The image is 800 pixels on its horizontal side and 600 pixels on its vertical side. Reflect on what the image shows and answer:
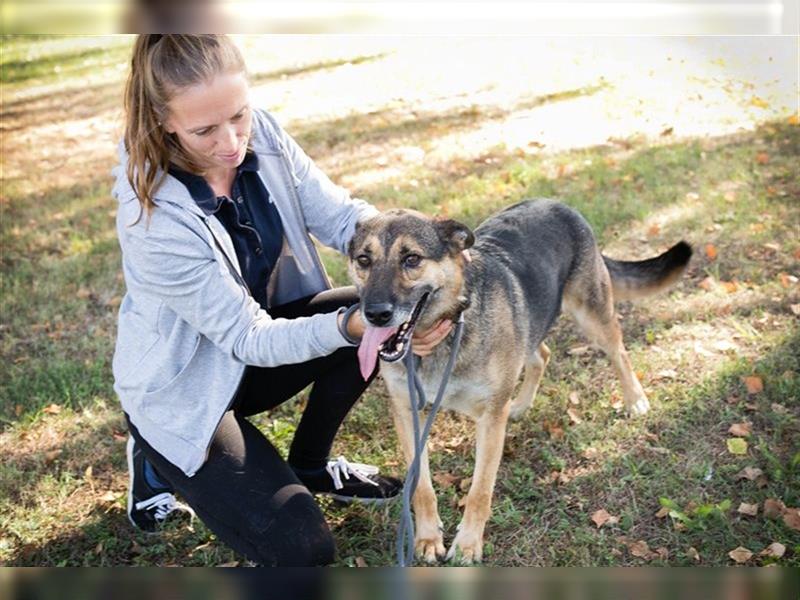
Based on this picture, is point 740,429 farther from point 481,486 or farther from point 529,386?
point 481,486

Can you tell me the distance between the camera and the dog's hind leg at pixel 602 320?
4.52m

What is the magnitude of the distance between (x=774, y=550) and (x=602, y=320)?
147 centimetres

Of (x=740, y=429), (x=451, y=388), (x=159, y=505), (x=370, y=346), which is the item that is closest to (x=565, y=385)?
(x=740, y=429)

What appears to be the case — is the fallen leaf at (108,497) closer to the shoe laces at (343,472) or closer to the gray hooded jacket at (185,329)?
the gray hooded jacket at (185,329)

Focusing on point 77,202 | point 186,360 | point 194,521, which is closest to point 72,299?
point 77,202

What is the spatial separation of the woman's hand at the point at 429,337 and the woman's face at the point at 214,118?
1.03m

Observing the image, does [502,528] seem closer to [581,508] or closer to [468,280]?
[581,508]

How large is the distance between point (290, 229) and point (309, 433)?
993mm

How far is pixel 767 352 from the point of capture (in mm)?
4871

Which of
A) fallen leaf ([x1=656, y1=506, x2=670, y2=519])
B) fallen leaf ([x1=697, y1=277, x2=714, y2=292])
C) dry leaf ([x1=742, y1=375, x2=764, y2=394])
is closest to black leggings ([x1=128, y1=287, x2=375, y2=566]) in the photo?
fallen leaf ([x1=656, y1=506, x2=670, y2=519])

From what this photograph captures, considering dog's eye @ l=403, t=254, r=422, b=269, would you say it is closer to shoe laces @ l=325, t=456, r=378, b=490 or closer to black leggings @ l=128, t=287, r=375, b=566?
black leggings @ l=128, t=287, r=375, b=566

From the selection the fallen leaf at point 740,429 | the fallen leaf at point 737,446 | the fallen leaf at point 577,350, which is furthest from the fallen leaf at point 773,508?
the fallen leaf at point 577,350

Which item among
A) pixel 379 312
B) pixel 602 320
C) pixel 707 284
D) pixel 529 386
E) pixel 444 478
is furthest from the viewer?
pixel 707 284

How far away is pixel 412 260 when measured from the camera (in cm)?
337
